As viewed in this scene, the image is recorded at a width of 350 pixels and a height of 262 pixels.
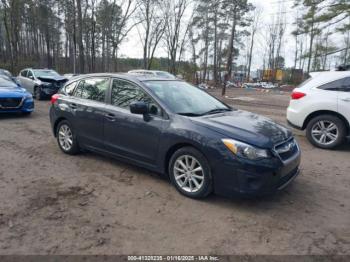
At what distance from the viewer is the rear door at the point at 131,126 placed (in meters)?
4.22

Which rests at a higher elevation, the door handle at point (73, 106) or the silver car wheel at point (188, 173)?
the door handle at point (73, 106)

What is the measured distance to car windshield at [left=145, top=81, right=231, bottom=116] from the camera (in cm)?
431

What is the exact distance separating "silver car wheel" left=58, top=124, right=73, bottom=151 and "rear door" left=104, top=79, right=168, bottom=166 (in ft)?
3.72

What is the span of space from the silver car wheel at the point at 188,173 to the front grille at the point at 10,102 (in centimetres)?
764

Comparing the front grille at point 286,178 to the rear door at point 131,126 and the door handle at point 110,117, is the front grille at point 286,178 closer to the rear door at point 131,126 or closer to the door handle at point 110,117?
the rear door at point 131,126

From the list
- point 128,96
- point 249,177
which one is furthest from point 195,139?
point 128,96

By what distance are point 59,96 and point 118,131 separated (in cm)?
198

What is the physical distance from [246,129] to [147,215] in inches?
64.6

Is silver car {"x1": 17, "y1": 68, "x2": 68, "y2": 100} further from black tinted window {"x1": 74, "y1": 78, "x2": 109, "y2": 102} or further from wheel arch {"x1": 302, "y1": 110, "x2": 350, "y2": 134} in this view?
wheel arch {"x1": 302, "y1": 110, "x2": 350, "y2": 134}

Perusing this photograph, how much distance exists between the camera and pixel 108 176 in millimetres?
4664

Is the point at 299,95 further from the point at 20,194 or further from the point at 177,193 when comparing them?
the point at 20,194

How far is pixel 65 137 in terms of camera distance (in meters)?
5.73

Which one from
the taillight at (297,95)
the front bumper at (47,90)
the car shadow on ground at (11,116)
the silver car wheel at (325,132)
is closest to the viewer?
the silver car wheel at (325,132)

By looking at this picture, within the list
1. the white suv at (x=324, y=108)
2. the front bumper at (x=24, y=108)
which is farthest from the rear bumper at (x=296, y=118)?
the front bumper at (x=24, y=108)
